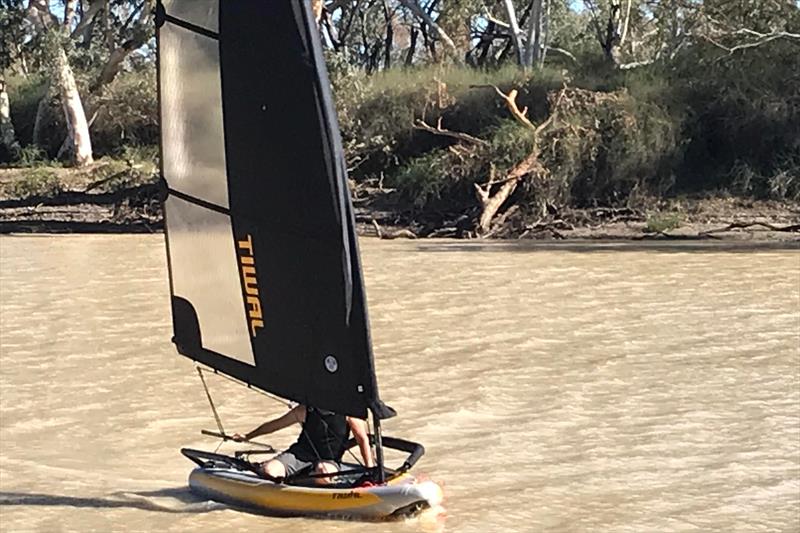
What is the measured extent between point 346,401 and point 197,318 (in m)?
1.05

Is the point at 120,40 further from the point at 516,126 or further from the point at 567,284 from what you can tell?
the point at 567,284

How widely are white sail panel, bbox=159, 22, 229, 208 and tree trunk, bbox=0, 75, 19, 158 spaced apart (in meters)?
21.4

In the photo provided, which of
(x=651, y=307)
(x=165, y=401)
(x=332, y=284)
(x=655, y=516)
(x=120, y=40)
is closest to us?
(x=332, y=284)

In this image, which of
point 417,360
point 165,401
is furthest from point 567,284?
point 165,401

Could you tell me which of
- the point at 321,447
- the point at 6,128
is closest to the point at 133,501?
the point at 321,447

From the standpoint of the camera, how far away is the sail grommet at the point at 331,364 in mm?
5430

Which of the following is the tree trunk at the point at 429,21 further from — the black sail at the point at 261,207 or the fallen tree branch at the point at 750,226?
the black sail at the point at 261,207

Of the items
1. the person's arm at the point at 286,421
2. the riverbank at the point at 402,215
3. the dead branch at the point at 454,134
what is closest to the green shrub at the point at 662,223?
the riverbank at the point at 402,215

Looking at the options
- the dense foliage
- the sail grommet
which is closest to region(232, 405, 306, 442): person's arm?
the sail grommet

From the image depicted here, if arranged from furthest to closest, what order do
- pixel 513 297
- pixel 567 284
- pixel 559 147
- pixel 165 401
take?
pixel 559 147 → pixel 567 284 → pixel 513 297 → pixel 165 401

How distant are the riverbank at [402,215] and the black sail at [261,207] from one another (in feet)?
41.0

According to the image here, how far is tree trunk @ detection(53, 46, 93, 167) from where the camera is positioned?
24828mm

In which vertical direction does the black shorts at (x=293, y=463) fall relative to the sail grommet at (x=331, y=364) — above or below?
below

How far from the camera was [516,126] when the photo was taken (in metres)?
21.3
